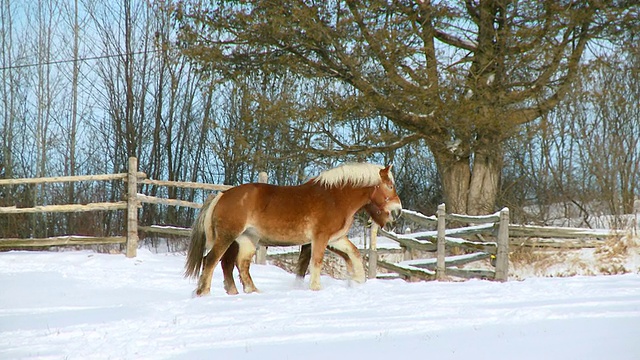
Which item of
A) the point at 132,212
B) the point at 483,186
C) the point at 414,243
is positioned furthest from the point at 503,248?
the point at 132,212

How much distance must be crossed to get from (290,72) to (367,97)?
115 inches

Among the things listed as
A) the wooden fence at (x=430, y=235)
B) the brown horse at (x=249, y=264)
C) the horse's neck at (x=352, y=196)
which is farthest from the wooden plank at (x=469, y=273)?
the horse's neck at (x=352, y=196)

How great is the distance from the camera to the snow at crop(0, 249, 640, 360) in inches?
220

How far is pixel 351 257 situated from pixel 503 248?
17.3 ft

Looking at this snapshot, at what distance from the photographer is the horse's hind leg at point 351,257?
30.5ft

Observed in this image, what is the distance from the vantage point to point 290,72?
18797 mm

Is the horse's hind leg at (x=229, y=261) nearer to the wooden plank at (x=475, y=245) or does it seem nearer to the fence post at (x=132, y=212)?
the fence post at (x=132, y=212)

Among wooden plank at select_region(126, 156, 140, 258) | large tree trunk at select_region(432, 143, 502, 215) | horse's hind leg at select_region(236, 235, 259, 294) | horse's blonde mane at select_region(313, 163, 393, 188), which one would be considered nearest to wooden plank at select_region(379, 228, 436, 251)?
large tree trunk at select_region(432, 143, 502, 215)

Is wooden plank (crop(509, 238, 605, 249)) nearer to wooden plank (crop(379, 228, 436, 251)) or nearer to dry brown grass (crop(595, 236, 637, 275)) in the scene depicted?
dry brown grass (crop(595, 236, 637, 275))

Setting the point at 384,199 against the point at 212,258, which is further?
the point at 384,199

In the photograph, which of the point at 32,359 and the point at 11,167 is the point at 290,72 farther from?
the point at 32,359

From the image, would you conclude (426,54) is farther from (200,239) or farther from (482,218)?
(200,239)

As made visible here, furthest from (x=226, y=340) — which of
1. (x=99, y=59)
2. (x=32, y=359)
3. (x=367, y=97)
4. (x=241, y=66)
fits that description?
(x=99, y=59)

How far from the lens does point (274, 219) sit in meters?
8.92
